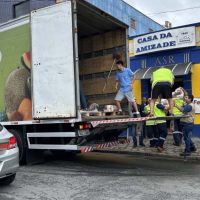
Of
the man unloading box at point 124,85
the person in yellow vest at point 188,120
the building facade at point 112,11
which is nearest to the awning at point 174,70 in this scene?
the person in yellow vest at point 188,120

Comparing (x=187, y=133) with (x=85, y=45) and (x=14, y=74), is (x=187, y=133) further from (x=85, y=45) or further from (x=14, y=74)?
(x=14, y=74)

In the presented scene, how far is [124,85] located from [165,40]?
23.4 feet

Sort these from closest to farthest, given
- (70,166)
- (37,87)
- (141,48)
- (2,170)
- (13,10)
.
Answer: (2,170) → (37,87) → (70,166) → (141,48) → (13,10)

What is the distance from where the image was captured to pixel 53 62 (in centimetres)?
862

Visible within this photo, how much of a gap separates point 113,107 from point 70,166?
1.82 metres

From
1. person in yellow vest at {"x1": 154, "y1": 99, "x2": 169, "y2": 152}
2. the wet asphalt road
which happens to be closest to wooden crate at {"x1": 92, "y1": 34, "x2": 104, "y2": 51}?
person in yellow vest at {"x1": 154, "y1": 99, "x2": 169, "y2": 152}

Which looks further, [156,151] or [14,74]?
[156,151]

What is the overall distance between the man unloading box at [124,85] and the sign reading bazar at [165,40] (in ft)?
21.5

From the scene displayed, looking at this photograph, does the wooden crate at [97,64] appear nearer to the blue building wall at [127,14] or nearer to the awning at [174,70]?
the awning at [174,70]

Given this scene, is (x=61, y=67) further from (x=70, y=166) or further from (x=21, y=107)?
(x=70, y=166)

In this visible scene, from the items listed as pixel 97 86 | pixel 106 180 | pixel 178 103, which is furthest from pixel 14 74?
pixel 178 103

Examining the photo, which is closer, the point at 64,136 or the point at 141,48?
the point at 64,136

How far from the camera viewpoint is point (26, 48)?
9.28 metres

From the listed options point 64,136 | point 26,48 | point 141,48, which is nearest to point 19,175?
point 64,136
